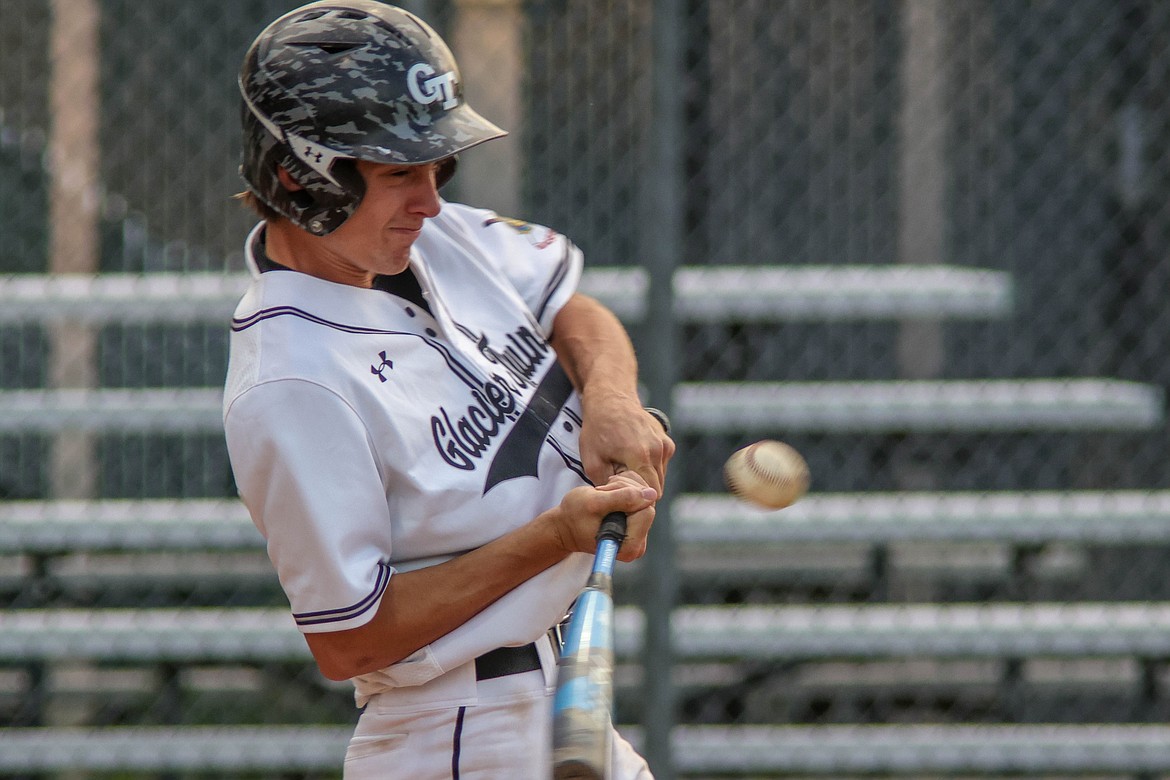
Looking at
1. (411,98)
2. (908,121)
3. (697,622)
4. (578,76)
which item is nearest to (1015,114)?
(908,121)

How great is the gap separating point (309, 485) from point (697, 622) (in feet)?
9.21

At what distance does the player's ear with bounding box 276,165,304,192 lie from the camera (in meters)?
1.84

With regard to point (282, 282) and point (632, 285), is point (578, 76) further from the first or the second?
point (282, 282)

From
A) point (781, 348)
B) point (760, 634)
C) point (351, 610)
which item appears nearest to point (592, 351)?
point (351, 610)

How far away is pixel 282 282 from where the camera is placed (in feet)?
6.20

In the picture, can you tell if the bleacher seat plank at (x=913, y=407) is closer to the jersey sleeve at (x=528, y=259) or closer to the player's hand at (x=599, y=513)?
the jersey sleeve at (x=528, y=259)

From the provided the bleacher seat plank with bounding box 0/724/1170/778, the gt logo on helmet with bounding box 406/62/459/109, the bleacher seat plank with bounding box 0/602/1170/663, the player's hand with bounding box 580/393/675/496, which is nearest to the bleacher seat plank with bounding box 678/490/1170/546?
the bleacher seat plank with bounding box 0/602/1170/663

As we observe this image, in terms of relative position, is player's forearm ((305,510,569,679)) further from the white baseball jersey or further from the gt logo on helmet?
the gt logo on helmet

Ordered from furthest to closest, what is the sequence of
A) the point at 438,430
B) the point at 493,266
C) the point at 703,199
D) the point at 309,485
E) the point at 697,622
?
the point at 703,199 → the point at 697,622 → the point at 493,266 → the point at 438,430 → the point at 309,485

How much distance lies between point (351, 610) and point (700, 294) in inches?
115

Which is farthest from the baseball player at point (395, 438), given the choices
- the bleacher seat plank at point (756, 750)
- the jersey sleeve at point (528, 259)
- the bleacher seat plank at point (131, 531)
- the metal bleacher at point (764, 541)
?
the bleacher seat plank at point (131, 531)

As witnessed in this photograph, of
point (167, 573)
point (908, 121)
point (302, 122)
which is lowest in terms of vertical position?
point (167, 573)

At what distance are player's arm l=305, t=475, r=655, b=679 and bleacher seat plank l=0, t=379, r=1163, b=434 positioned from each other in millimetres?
2567

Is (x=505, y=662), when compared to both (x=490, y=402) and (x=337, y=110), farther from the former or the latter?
(x=337, y=110)
